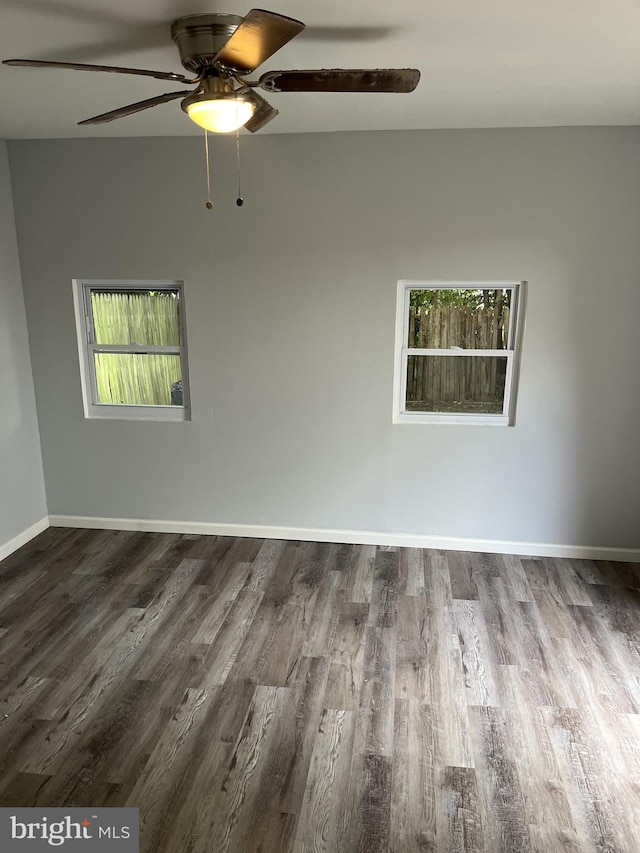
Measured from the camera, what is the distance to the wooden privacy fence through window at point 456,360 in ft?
12.5

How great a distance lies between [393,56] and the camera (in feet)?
7.57

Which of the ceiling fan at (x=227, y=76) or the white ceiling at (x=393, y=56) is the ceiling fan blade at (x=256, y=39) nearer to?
the ceiling fan at (x=227, y=76)

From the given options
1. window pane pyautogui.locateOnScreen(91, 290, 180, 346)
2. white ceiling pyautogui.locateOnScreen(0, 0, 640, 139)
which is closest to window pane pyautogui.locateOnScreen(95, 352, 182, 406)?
window pane pyautogui.locateOnScreen(91, 290, 180, 346)

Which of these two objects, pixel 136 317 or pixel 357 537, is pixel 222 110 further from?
pixel 357 537

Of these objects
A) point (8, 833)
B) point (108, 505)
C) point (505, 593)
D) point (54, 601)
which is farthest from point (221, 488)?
point (8, 833)

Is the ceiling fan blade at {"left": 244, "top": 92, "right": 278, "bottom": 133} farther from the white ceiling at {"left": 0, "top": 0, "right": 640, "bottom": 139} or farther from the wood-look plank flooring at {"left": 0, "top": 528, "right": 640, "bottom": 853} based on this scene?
the wood-look plank flooring at {"left": 0, "top": 528, "right": 640, "bottom": 853}

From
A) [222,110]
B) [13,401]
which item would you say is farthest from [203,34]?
[13,401]

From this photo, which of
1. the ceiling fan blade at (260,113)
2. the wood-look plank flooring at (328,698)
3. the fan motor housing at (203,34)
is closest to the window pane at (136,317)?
the wood-look plank flooring at (328,698)

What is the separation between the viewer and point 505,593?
3.52m

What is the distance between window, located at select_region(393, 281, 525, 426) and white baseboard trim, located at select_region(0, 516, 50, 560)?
2.70 meters

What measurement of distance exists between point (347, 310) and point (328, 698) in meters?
2.28

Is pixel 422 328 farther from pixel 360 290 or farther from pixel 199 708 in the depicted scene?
pixel 199 708

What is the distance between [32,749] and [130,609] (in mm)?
1032

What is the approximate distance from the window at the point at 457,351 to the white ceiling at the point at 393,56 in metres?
0.98
